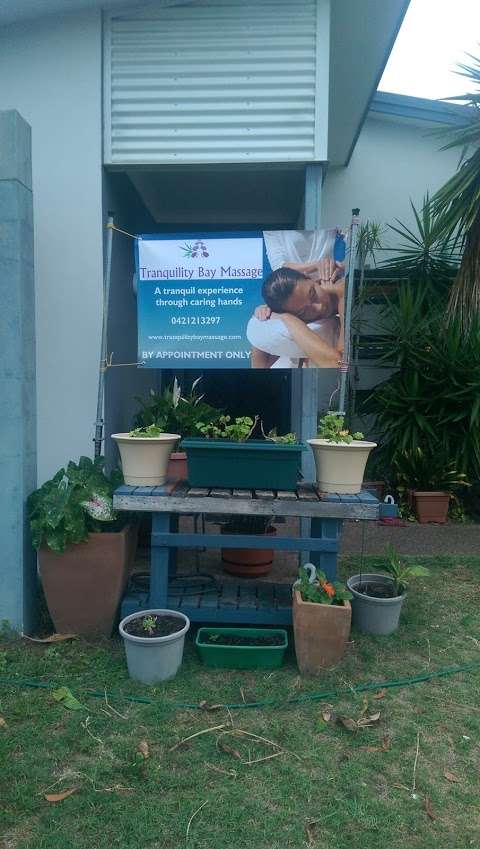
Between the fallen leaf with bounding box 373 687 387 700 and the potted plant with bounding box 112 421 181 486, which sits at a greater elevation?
the potted plant with bounding box 112 421 181 486

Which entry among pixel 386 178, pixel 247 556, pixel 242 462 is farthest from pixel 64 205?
pixel 386 178

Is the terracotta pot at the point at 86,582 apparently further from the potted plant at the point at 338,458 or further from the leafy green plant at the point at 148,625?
the potted plant at the point at 338,458

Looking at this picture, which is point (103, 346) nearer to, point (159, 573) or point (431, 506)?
point (159, 573)

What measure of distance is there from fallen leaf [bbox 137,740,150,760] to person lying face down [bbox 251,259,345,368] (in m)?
2.27

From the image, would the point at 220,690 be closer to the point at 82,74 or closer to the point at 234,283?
the point at 234,283

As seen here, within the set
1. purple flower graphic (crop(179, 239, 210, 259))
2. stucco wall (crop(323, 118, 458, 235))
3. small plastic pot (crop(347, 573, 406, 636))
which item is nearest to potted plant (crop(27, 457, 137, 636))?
small plastic pot (crop(347, 573, 406, 636))

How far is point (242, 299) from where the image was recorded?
153 inches

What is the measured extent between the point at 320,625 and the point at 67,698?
1184 millimetres

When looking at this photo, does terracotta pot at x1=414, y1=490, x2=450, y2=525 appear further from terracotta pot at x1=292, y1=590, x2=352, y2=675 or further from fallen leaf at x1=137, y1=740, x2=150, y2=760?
fallen leaf at x1=137, y1=740, x2=150, y2=760

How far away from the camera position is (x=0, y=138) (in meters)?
3.27

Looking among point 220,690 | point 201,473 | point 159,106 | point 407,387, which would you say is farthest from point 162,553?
point 407,387

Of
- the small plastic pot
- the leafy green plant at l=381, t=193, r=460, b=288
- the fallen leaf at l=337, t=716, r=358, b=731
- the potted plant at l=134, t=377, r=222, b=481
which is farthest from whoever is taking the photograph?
the leafy green plant at l=381, t=193, r=460, b=288

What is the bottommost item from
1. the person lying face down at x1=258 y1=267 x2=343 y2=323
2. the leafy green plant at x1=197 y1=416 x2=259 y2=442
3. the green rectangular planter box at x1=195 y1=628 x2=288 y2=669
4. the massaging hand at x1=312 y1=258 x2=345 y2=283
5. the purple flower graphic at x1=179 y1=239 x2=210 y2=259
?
the green rectangular planter box at x1=195 y1=628 x2=288 y2=669

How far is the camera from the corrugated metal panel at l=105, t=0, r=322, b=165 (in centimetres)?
393
